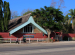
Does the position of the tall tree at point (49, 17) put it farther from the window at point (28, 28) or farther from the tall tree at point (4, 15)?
the tall tree at point (4, 15)

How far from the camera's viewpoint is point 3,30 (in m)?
31.0

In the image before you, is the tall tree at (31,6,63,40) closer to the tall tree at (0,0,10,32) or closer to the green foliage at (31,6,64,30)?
the green foliage at (31,6,64,30)

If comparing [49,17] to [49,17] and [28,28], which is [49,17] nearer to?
[49,17]

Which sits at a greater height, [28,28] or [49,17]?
[49,17]

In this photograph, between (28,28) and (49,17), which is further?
(28,28)

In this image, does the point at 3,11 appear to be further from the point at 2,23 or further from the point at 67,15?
the point at 67,15

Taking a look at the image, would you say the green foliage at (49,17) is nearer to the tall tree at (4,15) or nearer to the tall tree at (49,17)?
the tall tree at (49,17)

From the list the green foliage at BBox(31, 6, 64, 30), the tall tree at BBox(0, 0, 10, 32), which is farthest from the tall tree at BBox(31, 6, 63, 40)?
the tall tree at BBox(0, 0, 10, 32)

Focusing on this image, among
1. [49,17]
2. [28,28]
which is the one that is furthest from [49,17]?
[28,28]

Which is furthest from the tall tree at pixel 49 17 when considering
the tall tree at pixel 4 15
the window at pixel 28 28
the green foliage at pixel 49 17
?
the tall tree at pixel 4 15

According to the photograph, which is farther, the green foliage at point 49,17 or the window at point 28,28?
the window at point 28,28

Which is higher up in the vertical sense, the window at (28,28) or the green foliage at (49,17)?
the green foliage at (49,17)

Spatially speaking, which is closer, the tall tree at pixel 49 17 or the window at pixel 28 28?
the tall tree at pixel 49 17

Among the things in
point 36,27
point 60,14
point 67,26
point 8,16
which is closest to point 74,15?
point 67,26
